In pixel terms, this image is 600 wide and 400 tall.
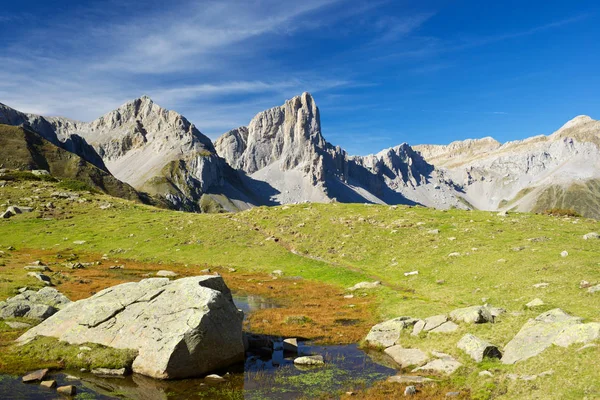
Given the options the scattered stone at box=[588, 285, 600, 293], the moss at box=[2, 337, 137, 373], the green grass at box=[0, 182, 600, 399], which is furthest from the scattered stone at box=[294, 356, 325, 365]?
the scattered stone at box=[588, 285, 600, 293]

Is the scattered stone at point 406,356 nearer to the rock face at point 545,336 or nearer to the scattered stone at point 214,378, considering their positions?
the rock face at point 545,336

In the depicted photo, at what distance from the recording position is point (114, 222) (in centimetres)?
8775

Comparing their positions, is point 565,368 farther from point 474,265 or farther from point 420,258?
point 420,258

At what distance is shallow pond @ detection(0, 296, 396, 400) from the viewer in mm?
17828

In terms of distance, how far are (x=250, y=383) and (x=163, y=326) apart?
5.73 metres

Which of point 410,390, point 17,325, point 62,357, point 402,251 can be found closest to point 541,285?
point 410,390

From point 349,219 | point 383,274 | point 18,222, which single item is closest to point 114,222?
point 18,222

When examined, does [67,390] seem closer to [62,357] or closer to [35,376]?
[35,376]

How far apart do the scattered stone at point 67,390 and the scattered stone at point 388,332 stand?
59.2ft

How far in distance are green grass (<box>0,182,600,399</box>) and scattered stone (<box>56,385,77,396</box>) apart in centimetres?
1844

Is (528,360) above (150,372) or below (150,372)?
above

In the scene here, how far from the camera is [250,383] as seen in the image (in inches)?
794

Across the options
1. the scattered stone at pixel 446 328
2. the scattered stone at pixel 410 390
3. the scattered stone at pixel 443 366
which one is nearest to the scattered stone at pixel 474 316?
the scattered stone at pixel 446 328

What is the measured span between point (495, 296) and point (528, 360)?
16.9 metres
